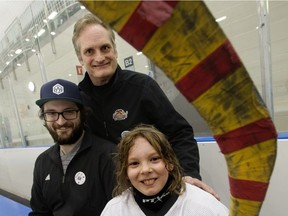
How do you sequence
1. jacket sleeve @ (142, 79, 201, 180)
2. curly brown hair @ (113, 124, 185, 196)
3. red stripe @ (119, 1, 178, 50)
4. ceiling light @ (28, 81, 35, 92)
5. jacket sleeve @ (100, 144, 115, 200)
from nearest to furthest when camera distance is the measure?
red stripe @ (119, 1, 178, 50) < curly brown hair @ (113, 124, 185, 196) < jacket sleeve @ (142, 79, 201, 180) < jacket sleeve @ (100, 144, 115, 200) < ceiling light @ (28, 81, 35, 92)

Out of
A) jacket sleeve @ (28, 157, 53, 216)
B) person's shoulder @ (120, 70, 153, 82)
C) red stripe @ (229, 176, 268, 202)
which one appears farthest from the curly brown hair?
red stripe @ (229, 176, 268, 202)

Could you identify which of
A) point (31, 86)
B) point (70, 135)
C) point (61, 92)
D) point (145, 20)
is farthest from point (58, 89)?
point (31, 86)

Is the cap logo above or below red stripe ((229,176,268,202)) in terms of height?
above

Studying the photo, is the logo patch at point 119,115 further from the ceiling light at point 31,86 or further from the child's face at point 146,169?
the ceiling light at point 31,86

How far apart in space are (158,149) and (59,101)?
1.89ft

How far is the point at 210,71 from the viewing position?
29cm

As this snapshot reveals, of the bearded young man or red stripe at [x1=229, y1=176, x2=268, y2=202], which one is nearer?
red stripe at [x1=229, y1=176, x2=268, y2=202]

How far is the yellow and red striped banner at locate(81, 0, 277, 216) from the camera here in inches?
11.0

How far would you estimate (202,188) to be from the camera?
1097 millimetres

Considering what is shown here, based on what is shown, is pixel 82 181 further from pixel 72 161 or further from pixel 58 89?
pixel 58 89

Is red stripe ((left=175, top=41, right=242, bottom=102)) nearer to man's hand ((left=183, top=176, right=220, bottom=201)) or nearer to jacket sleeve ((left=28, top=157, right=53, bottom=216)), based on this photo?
man's hand ((left=183, top=176, right=220, bottom=201))

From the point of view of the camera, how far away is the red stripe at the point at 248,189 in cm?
34

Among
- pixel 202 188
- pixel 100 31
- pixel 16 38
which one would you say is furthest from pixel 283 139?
pixel 16 38

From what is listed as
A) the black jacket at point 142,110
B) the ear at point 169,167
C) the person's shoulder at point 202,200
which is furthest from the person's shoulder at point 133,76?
the person's shoulder at point 202,200
